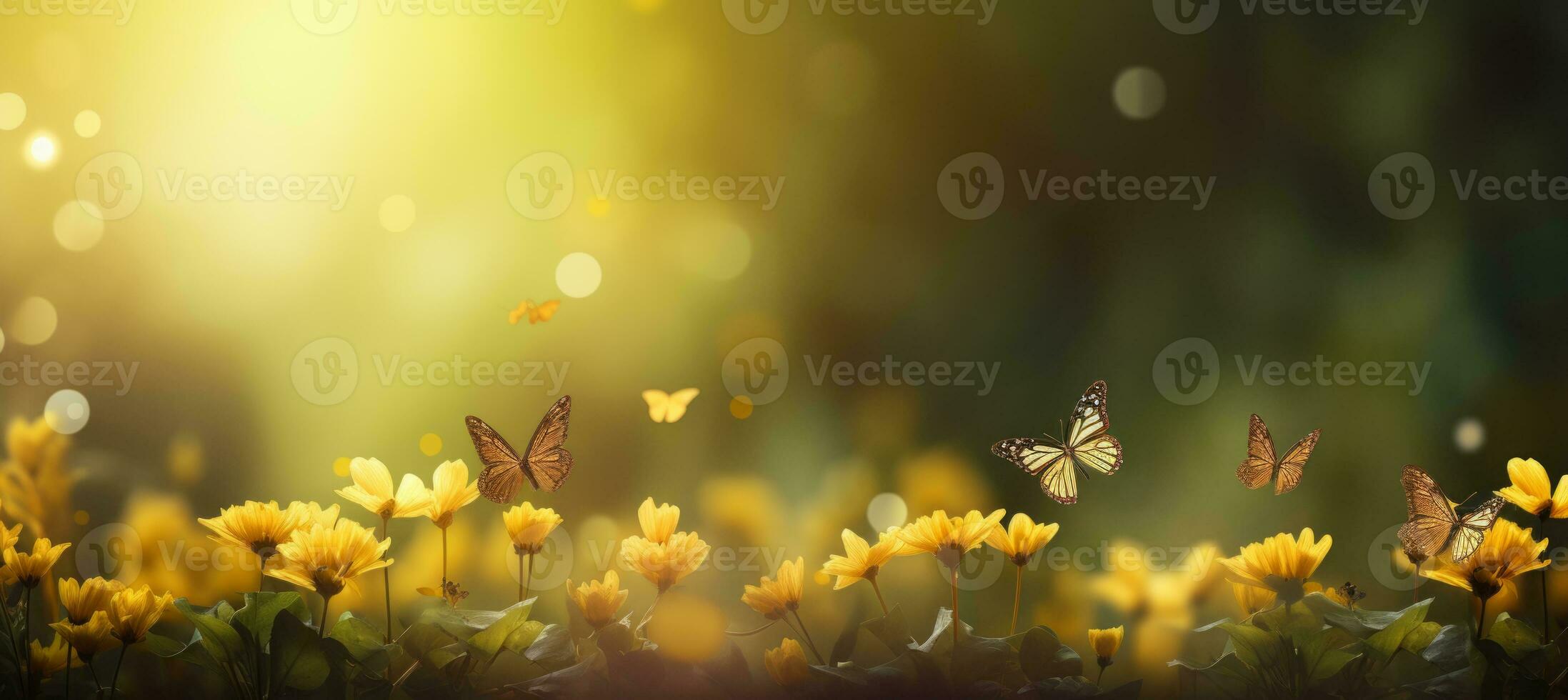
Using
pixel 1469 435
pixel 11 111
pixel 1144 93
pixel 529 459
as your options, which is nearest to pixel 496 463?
pixel 529 459

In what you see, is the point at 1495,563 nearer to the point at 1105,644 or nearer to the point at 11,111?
the point at 1105,644

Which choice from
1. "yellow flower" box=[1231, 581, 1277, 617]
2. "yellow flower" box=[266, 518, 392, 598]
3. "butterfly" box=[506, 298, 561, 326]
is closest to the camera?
"yellow flower" box=[266, 518, 392, 598]

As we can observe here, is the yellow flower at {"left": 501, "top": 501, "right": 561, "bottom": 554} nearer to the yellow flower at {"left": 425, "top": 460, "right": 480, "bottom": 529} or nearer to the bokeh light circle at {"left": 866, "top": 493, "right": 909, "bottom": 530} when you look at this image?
the yellow flower at {"left": 425, "top": 460, "right": 480, "bottom": 529}

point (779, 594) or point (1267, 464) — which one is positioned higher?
point (1267, 464)

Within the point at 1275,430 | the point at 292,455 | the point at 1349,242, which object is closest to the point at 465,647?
the point at 292,455

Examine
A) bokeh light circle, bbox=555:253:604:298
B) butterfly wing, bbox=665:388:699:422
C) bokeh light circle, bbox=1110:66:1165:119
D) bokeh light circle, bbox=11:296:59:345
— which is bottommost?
butterfly wing, bbox=665:388:699:422

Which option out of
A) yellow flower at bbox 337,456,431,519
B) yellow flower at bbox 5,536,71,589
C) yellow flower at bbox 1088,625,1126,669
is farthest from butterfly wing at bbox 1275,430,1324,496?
yellow flower at bbox 5,536,71,589
